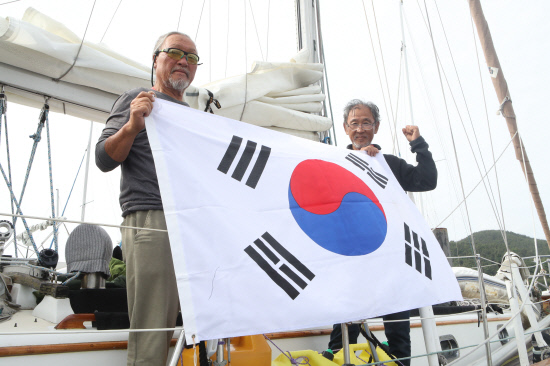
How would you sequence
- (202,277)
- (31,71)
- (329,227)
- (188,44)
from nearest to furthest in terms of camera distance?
(202,277) < (329,227) < (188,44) < (31,71)

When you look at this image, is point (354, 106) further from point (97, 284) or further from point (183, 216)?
point (97, 284)

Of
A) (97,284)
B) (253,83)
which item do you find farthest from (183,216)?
(253,83)

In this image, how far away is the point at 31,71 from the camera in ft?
9.84

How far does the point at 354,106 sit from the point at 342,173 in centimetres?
78

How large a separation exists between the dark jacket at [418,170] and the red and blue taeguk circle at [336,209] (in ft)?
1.93

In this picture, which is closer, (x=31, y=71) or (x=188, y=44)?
(x=188, y=44)

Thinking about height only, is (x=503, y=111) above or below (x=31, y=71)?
below

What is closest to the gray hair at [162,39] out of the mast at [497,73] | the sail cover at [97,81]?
the sail cover at [97,81]

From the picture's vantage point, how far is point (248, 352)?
5.44 ft

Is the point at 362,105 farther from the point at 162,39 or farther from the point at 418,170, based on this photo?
the point at 162,39

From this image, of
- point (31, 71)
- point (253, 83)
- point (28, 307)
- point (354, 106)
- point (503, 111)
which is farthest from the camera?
point (503, 111)

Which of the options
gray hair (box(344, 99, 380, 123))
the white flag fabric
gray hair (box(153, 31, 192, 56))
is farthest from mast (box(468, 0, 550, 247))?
gray hair (box(153, 31, 192, 56))

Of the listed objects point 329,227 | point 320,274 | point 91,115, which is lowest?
point 320,274

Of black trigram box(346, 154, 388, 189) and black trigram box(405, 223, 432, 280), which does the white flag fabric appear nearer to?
black trigram box(405, 223, 432, 280)
